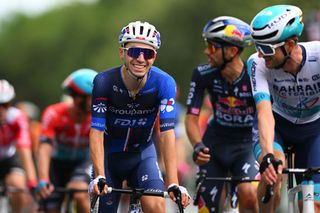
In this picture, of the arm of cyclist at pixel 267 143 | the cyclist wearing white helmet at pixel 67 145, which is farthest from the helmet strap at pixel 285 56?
the cyclist wearing white helmet at pixel 67 145

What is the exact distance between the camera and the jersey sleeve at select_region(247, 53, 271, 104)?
9484 mm

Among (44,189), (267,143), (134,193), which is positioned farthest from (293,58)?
(44,189)

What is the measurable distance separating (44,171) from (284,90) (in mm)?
4182

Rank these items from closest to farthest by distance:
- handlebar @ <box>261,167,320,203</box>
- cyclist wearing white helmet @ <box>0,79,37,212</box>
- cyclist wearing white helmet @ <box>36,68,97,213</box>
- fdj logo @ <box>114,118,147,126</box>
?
handlebar @ <box>261,167,320,203</box> → fdj logo @ <box>114,118,147,126</box> → cyclist wearing white helmet @ <box>36,68,97,213</box> → cyclist wearing white helmet @ <box>0,79,37,212</box>

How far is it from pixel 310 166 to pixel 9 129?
19.8 ft

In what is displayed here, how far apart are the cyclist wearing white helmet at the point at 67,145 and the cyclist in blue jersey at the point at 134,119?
8.35 feet

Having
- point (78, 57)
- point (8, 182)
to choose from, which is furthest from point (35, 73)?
point (8, 182)

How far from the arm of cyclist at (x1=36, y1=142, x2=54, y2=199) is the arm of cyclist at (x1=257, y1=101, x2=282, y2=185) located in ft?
Result: 13.0

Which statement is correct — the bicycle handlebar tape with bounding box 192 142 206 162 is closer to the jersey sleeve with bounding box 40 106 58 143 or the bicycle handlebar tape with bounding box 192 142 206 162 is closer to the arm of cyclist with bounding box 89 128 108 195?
the arm of cyclist with bounding box 89 128 108 195

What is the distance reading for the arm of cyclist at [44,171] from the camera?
492 inches

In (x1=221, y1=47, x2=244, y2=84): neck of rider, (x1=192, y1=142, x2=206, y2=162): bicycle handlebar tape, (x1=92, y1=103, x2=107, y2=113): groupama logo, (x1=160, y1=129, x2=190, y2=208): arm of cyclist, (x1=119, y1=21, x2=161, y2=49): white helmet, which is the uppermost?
(x1=221, y1=47, x2=244, y2=84): neck of rider

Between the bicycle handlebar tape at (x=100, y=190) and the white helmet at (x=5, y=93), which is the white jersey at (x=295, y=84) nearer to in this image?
the bicycle handlebar tape at (x=100, y=190)

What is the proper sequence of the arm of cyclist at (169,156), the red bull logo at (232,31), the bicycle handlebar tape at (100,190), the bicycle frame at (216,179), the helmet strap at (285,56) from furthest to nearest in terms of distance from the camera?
the red bull logo at (232,31)
the bicycle frame at (216,179)
the helmet strap at (285,56)
the arm of cyclist at (169,156)
the bicycle handlebar tape at (100,190)

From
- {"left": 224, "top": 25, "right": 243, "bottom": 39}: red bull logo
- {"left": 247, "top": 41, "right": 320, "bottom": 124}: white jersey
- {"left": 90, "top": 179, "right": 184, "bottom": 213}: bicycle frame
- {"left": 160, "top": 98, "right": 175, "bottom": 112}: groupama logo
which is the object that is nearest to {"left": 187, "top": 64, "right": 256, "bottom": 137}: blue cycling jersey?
{"left": 224, "top": 25, "right": 243, "bottom": 39}: red bull logo
